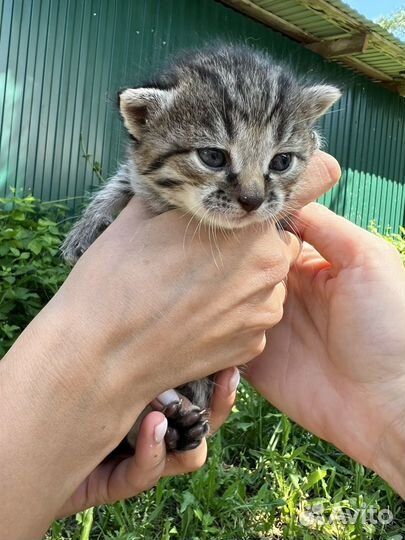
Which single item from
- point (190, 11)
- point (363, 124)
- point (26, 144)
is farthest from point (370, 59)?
point (26, 144)

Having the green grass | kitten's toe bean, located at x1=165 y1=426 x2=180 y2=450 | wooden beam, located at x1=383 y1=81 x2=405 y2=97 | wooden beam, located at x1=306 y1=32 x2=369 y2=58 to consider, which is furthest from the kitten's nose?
wooden beam, located at x1=383 y1=81 x2=405 y2=97

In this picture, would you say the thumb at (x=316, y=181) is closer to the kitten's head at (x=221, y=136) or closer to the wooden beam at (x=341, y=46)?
the kitten's head at (x=221, y=136)

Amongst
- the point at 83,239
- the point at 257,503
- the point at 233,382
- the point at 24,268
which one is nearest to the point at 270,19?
the point at 24,268

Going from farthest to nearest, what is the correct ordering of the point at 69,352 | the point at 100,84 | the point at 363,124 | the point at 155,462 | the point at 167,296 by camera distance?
the point at 363,124 < the point at 100,84 < the point at 155,462 < the point at 167,296 < the point at 69,352

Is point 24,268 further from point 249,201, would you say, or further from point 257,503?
point 249,201

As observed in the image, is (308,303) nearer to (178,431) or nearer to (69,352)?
(178,431)

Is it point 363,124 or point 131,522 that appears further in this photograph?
point 363,124

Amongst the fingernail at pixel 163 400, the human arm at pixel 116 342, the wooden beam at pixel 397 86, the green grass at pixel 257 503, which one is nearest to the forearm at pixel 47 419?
the human arm at pixel 116 342
